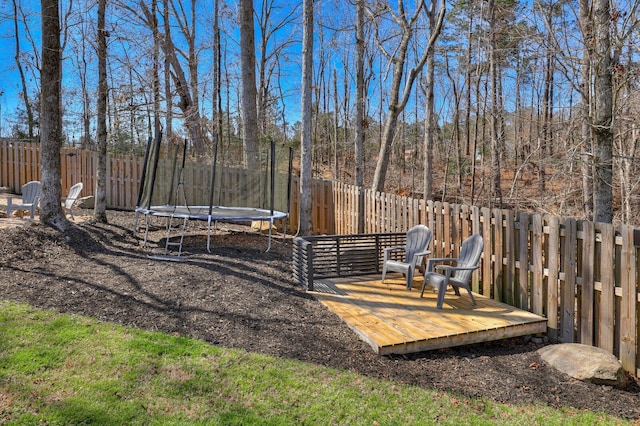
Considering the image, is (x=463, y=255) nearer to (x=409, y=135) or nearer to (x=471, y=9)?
(x=471, y=9)

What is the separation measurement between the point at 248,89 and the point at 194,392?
10545 millimetres

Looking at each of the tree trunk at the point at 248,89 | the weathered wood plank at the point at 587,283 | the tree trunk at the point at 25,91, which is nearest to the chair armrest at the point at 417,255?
the weathered wood plank at the point at 587,283

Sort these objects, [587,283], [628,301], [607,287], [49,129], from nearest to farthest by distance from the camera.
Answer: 1. [628,301]
2. [607,287]
3. [587,283]
4. [49,129]

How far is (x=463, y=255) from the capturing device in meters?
5.41

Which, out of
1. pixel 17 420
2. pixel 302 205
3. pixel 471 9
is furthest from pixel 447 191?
pixel 17 420

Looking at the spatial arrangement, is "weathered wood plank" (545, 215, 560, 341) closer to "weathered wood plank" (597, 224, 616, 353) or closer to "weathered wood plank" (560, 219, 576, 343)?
"weathered wood plank" (560, 219, 576, 343)

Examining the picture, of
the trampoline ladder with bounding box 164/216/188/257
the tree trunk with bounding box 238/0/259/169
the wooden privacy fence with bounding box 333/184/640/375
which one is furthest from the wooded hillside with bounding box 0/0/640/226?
the trampoline ladder with bounding box 164/216/188/257

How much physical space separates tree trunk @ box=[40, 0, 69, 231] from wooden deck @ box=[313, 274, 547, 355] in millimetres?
4864

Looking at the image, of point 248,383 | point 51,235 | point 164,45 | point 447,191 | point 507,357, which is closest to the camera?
point 248,383

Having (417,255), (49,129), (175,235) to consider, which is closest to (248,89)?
(175,235)

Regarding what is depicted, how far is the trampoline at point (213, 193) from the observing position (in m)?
8.32

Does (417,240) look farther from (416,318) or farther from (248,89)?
(248,89)

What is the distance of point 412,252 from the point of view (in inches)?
241

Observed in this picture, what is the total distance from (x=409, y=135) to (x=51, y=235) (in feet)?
65.5
